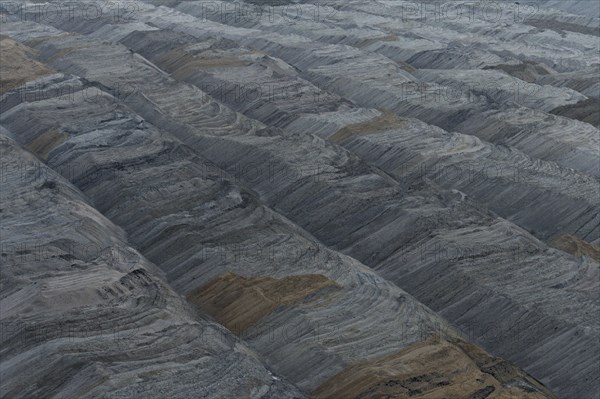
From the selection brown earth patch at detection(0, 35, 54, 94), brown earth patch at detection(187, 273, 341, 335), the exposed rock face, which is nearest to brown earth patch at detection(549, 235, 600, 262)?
the exposed rock face

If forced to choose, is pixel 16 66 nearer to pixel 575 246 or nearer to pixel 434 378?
pixel 575 246

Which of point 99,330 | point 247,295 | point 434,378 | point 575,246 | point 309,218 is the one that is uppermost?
point 99,330

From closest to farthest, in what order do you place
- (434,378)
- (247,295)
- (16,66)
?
(434,378), (247,295), (16,66)

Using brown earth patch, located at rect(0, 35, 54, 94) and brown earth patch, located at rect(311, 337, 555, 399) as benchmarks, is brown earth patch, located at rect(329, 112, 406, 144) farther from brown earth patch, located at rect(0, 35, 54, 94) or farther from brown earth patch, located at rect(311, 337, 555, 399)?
brown earth patch, located at rect(311, 337, 555, 399)

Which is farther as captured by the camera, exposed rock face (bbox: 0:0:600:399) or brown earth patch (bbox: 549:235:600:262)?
brown earth patch (bbox: 549:235:600:262)

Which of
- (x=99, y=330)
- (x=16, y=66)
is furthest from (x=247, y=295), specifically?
(x=16, y=66)

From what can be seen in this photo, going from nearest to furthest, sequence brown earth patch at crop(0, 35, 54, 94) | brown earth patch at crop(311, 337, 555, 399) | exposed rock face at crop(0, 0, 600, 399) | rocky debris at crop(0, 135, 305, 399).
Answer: rocky debris at crop(0, 135, 305, 399) → brown earth patch at crop(311, 337, 555, 399) → exposed rock face at crop(0, 0, 600, 399) → brown earth patch at crop(0, 35, 54, 94)
